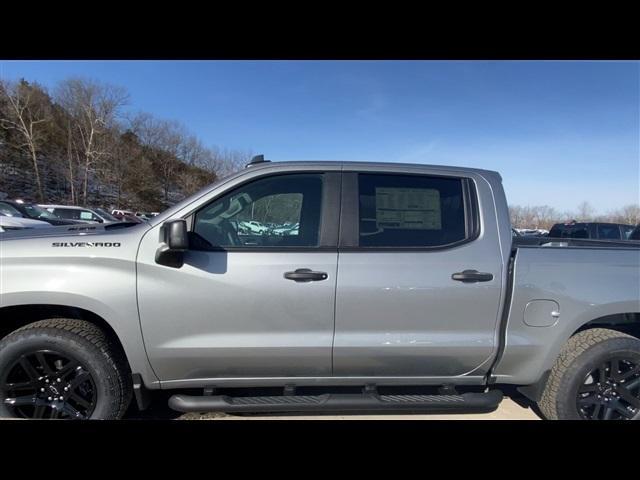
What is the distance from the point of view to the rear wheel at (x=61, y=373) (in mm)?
2219

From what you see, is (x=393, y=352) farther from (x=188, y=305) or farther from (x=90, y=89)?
(x=90, y=89)

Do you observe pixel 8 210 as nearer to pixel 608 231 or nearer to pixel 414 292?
pixel 414 292

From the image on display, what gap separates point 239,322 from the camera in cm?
223

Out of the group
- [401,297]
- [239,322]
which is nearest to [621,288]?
[401,297]

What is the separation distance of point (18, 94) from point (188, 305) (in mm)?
46225

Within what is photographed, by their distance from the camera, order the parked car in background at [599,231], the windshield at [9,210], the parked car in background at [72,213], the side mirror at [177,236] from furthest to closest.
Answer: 1. the parked car in background at [72,213]
2. the windshield at [9,210]
3. the parked car in background at [599,231]
4. the side mirror at [177,236]

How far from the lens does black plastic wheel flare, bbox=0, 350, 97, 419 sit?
2254 millimetres

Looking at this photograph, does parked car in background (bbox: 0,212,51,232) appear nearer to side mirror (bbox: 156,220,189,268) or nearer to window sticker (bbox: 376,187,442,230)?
side mirror (bbox: 156,220,189,268)

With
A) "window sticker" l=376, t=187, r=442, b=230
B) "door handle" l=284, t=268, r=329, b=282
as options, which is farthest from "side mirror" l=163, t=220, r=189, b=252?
"window sticker" l=376, t=187, r=442, b=230

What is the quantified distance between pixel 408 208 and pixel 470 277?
2.13ft

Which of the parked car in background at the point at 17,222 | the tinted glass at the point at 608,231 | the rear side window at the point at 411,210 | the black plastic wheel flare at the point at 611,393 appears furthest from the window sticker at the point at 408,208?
the parked car in background at the point at 17,222

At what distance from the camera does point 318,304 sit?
224 centimetres

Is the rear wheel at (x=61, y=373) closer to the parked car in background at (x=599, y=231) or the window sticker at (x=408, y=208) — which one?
the window sticker at (x=408, y=208)

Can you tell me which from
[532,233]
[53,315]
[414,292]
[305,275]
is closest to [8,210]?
[53,315]
